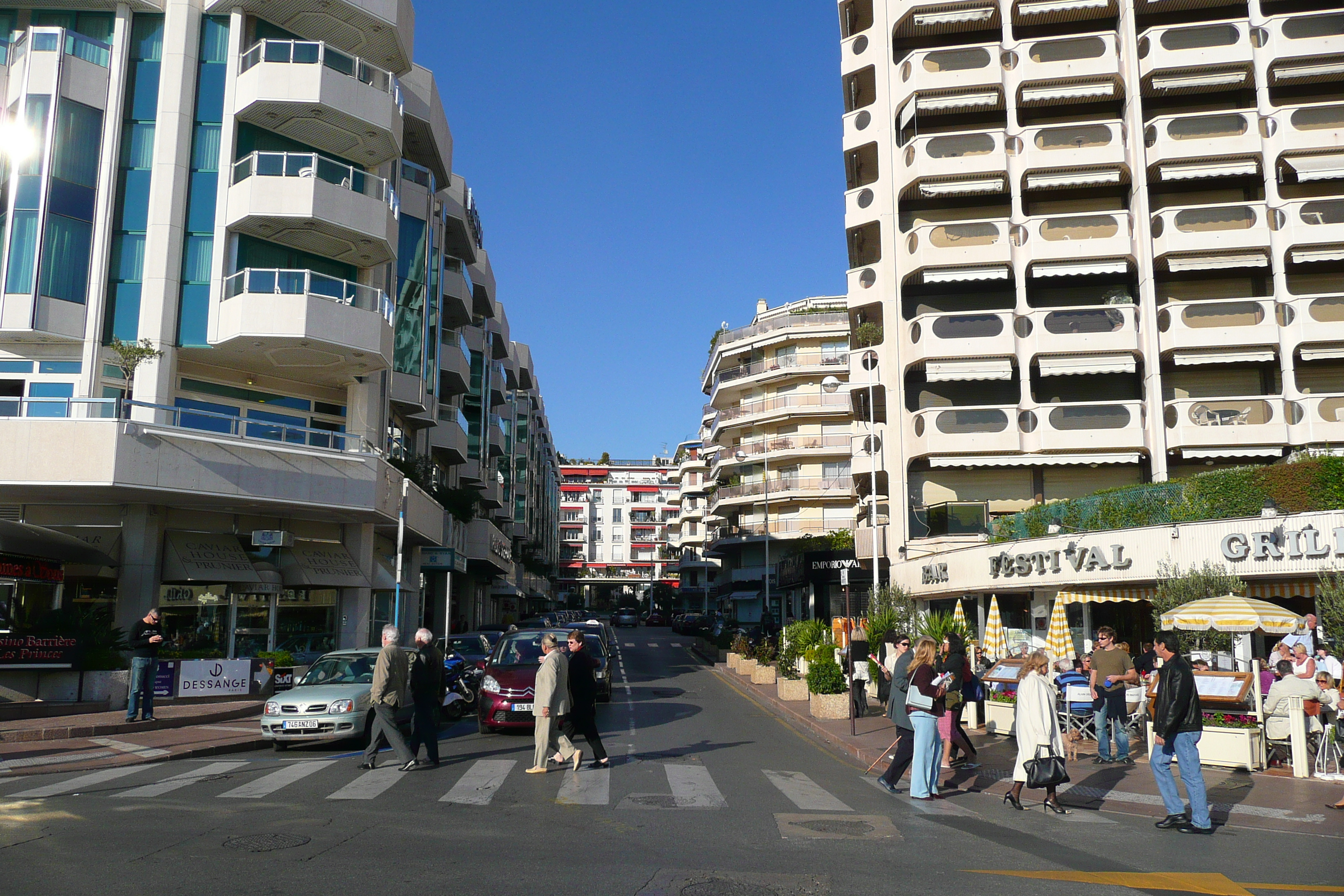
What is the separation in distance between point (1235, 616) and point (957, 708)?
5.55 meters

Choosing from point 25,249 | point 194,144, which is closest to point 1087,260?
point 194,144

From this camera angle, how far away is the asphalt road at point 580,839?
7215 millimetres

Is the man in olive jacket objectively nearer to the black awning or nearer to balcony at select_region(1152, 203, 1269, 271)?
the black awning

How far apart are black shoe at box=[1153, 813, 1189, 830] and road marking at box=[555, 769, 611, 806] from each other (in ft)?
17.6

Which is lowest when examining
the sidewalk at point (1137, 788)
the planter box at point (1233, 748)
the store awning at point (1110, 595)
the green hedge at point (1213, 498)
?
the sidewalk at point (1137, 788)

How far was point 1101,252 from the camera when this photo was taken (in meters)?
34.3

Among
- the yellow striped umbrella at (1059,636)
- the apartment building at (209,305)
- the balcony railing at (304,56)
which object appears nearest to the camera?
the yellow striped umbrella at (1059,636)

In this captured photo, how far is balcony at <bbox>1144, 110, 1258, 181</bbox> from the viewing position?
34094mm

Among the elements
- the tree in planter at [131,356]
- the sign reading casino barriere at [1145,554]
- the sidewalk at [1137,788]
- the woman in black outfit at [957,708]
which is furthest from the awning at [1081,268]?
the tree in planter at [131,356]

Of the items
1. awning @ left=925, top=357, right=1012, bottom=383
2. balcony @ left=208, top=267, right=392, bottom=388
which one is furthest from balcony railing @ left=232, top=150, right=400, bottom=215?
awning @ left=925, top=357, right=1012, bottom=383

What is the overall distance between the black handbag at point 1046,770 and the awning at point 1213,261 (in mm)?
27938

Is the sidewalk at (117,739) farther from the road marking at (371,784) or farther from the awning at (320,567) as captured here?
the awning at (320,567)

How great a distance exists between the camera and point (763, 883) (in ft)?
23.8

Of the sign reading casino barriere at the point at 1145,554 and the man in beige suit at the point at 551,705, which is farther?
the sign reading casino barriere at the point at 1145,554
